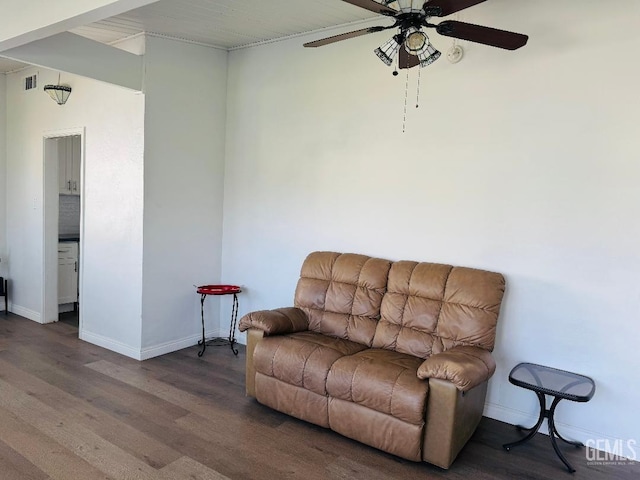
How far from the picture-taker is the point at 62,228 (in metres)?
6.15

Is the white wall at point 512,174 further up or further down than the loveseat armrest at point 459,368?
further up

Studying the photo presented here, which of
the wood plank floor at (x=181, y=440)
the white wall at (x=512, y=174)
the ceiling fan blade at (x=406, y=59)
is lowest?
the wood plank floor at (x=181, y=440)

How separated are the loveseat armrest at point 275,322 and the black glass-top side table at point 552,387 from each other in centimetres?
149

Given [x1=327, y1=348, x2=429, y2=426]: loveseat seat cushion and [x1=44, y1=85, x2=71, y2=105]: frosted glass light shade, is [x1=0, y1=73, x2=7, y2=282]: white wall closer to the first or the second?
[x1=44, y1=85, x2=71, y2=105]: frosted glass light shade

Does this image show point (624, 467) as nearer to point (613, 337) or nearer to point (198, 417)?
point (613, 337)

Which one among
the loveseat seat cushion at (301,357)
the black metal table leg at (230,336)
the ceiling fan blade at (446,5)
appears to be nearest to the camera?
the ceiling fan blade at (446,5)

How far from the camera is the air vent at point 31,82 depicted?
5180 mm

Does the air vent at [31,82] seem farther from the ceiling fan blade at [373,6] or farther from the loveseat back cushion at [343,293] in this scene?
the ceiling fan blade at [373,6]

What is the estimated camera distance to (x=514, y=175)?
10.4 ft

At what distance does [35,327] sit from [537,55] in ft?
17.4

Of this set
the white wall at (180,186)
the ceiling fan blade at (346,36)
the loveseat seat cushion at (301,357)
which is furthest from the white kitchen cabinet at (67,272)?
the ceiling fan blade at (346,36)

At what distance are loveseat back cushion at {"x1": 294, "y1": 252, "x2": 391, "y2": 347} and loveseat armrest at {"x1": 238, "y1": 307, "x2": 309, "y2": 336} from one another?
0.42 ft

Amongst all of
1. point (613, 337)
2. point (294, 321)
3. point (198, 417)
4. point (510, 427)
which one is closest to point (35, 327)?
point (198, 417)

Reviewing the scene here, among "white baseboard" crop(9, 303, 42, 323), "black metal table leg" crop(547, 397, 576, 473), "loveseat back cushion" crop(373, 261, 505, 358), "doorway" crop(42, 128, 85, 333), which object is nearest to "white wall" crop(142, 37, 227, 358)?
"doorway" crop(42, 128, 85, 333)
